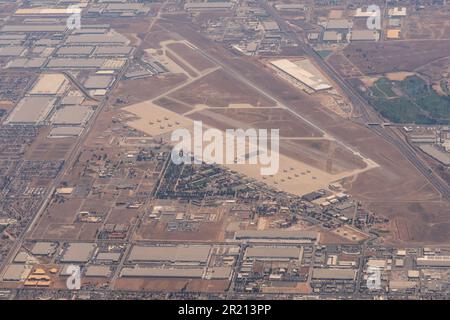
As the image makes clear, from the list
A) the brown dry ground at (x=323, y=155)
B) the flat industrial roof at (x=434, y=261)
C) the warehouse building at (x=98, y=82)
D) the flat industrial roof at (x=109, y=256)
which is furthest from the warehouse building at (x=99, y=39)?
the flat industrial roof at (x=434, y=261)

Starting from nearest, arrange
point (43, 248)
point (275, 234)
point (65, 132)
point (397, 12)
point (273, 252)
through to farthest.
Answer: point (273, 252), point (275, 234), point (43, 248), point (65, 132), point (397, 12)

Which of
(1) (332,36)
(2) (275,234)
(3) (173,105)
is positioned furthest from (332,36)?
(2) (275,234)

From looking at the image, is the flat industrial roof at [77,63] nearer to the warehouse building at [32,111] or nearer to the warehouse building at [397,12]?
the warehouse building at [32,111]

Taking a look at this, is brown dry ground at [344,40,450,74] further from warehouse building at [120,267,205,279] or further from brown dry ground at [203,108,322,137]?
warehouse building at [120,267,205,279]

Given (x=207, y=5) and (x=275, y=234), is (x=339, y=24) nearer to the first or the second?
(x=207, y=5)
